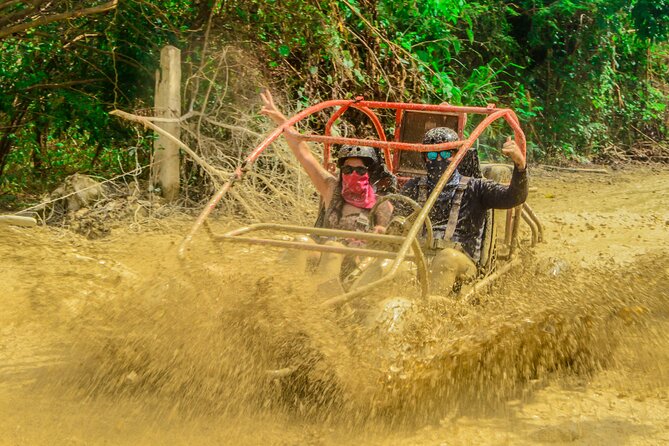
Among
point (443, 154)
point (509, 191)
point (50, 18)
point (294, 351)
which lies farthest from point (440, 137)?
point (50, 18)

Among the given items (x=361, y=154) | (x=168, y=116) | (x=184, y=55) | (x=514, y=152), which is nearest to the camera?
(x=514, y=152)

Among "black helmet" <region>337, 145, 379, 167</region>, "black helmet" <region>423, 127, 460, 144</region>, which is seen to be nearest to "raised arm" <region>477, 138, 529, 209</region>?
"black helmet" <region>423, 127, 460, 144</region>

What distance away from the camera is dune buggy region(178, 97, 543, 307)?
13.1 ft

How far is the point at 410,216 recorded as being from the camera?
173 inches

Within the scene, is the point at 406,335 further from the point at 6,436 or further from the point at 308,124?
the point at 308,124

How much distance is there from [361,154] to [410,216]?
0.91 meters

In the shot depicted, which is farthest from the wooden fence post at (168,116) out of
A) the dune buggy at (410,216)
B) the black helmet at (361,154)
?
the black helmet at (361,154)

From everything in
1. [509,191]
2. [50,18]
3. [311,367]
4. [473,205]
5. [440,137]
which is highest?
[50,18]

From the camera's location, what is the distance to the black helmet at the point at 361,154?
520 centimetres

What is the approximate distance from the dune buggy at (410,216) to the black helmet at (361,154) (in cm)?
16

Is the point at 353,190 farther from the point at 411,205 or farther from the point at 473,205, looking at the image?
the point at 411,205

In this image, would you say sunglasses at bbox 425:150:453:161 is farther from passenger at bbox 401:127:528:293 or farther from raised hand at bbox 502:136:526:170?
raised hand at bbox 502:136:526:170

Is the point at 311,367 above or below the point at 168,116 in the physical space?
below

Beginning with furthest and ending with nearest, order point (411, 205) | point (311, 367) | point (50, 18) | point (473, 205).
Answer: point (50, 18), point (473, 205), point (411, 205), point (311, 367)
